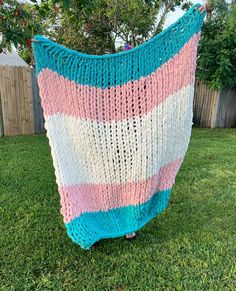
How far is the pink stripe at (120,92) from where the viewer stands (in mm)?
1838

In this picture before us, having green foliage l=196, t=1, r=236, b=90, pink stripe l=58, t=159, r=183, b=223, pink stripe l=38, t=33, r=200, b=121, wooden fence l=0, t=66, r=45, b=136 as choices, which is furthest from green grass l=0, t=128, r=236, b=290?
green foliage l=196, t=1, r=236, b=90

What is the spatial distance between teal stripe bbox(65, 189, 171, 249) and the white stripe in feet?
0.76

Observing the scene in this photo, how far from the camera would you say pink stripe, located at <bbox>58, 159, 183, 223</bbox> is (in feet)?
6.73

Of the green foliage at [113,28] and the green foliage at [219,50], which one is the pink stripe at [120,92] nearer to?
the green foliage at [219,50]

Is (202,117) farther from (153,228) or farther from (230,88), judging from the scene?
(153,228)

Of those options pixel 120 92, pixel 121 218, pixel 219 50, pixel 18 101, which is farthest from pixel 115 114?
pixel 219 50

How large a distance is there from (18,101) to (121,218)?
4.57 metres

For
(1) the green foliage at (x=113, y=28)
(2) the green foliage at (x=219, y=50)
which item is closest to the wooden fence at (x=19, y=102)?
(2) the green foliage at (x=219, y=50)

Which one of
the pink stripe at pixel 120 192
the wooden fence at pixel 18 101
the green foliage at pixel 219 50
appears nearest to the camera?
the pink stripe at pixel 120 192

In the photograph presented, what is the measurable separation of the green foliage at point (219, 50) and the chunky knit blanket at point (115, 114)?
Answer: 19.5 ft

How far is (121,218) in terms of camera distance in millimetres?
2209

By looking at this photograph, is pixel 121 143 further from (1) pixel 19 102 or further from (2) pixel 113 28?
(2) pixel 113 28

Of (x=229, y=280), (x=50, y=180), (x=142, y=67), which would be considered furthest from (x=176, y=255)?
(x=50, y=180)

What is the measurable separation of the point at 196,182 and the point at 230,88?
5.45m
